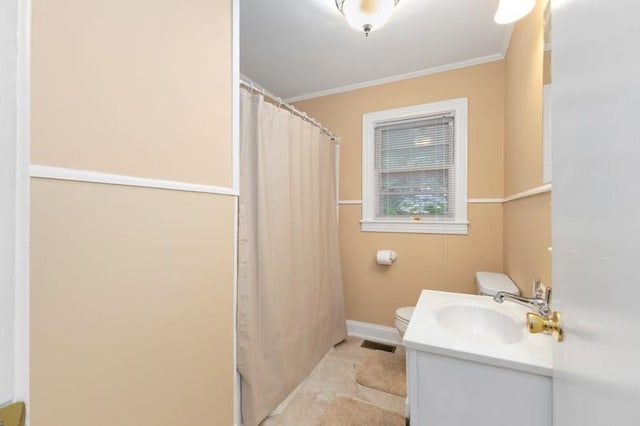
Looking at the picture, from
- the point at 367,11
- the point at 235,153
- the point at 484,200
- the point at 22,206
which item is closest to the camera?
the point at 22,206

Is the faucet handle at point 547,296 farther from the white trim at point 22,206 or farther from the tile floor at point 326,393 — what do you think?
the white trim at point 22,206

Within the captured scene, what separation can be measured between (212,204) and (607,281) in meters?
1.21

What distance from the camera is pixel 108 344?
83cm

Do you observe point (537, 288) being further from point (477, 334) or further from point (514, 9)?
point (514, 9)

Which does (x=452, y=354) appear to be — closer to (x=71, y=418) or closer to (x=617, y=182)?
(x=617, y=182)

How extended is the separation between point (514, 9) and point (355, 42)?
37.5 inches

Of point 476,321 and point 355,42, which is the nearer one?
point 476,321

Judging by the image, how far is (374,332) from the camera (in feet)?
8.12

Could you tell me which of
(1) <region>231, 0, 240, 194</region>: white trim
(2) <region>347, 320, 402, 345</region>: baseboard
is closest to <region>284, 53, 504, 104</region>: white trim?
(1) <region>231, 0, 240, 194</region>: white trim

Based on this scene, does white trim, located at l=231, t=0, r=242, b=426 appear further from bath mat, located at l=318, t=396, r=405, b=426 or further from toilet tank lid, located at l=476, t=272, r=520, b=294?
toilet tank lid, located at l=476, t=272, r=520, b=294

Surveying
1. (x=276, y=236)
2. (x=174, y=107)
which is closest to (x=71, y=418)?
(x=174, y=107)

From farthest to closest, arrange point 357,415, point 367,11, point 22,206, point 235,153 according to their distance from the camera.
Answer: point 357,415
point 367,11
point 235,153
point 22,206

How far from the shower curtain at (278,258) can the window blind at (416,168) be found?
623mm

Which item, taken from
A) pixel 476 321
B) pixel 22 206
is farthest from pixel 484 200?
pixel 22 206
